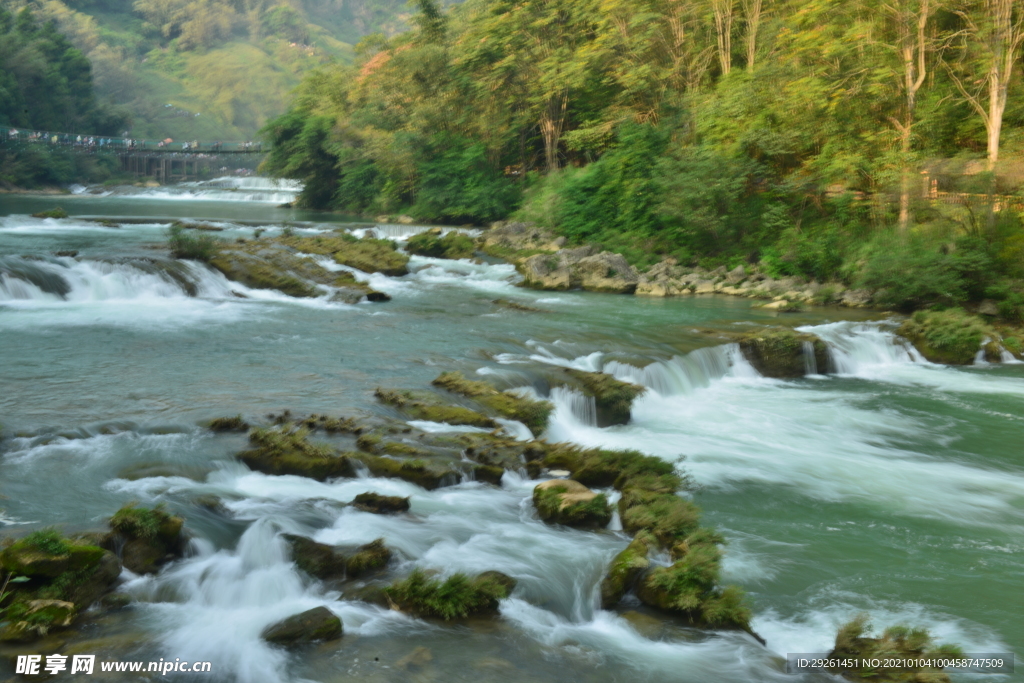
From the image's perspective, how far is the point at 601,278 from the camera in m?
22.1

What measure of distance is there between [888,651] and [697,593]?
139 cm

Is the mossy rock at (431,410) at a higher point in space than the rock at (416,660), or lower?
higher

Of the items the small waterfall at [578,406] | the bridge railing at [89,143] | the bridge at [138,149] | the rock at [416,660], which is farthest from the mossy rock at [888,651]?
the bridge at [138,149]

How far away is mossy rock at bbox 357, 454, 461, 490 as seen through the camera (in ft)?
27.3

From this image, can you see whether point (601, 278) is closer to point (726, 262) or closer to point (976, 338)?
point (726, 262)

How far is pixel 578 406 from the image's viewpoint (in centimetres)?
1155

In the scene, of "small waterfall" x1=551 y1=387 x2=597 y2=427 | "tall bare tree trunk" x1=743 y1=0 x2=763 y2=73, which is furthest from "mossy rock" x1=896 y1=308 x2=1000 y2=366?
"tall bare tree trunk" x1=743 y1=0 x2=763 y2=73

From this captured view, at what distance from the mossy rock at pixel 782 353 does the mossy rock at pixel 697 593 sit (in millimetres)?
8706

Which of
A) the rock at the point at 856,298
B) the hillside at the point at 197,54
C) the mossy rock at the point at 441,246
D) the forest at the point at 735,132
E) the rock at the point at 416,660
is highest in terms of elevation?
the hillside at the point at 197,54

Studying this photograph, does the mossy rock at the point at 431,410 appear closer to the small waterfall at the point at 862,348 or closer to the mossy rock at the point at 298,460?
the mossy rock at the point at 298,460

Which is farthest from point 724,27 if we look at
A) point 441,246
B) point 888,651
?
point 888,651

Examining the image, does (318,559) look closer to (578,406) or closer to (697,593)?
(697,593)

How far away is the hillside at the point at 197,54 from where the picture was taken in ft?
340

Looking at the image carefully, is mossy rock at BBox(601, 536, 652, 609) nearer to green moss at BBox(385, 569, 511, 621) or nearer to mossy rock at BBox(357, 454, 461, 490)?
green moss at BBox(385, 569, 511, 621)
